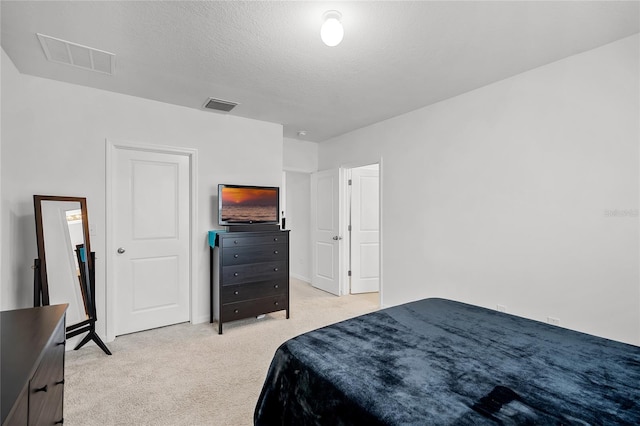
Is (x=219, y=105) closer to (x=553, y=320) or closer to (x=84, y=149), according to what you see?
(x=84, y=149)

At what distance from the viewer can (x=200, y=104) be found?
3494 mm

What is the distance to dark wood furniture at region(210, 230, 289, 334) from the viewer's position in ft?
11.2

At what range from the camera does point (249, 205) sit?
153 inches

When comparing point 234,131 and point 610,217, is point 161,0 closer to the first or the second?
point 234,131

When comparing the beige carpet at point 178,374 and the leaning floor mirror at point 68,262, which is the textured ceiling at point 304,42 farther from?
the beige carpet at point 178,374

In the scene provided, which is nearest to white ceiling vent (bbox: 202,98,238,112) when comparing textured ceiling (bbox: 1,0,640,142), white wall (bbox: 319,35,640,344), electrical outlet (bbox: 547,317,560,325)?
textured ceiling (bbox: 1,0,640,142)

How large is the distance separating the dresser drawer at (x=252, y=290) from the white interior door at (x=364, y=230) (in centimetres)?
165

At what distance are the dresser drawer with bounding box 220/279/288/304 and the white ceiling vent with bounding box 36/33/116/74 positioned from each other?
2366 millimetres

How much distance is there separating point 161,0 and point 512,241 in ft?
10.8

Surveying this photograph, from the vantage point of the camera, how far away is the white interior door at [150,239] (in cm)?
334

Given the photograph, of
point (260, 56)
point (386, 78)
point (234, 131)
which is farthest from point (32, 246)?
point (386, 78)

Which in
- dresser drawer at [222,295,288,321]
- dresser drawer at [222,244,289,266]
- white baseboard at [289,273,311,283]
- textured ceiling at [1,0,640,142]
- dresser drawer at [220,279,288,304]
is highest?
textured ceiling at [1,0,640,142]

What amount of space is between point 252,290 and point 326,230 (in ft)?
6.44

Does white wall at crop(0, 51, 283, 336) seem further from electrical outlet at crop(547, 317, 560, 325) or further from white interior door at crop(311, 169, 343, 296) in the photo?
electrical outlet at crop(547, 317, 560, 325)
